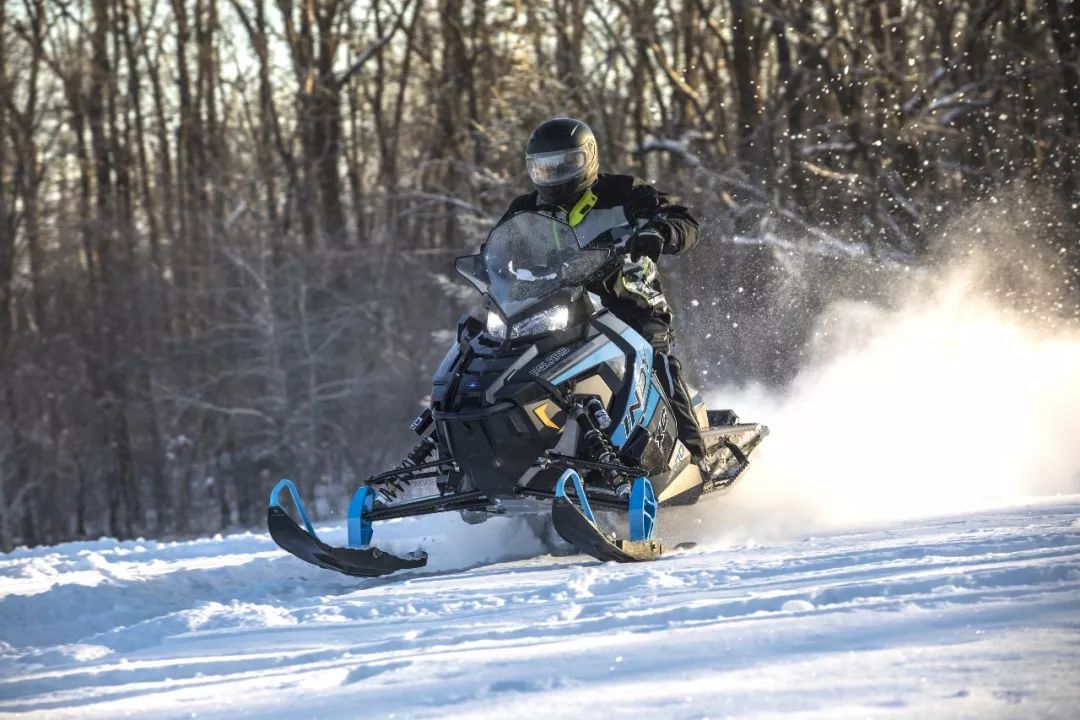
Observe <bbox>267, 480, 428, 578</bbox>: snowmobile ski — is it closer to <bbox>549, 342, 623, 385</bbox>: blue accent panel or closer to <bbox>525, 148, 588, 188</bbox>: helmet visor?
<bbox>549, 342, 623, 385</bbox>: blue accent panel

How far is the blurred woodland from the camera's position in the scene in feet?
51.1

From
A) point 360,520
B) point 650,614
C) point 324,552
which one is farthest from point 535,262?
point 650,614

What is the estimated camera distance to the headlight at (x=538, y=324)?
575 cm

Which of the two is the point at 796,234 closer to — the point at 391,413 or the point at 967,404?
the point at 967,404

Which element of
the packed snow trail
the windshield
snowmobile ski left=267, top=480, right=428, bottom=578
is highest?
the windshield

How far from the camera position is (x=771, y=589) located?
4293mm

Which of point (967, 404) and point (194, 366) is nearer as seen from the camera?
point (967, 404)

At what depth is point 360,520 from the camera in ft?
20.3

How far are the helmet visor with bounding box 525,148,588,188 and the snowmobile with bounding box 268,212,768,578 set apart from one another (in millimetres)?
374

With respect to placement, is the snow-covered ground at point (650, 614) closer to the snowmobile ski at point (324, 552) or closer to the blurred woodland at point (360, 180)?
the snowmobile ski at point (324, 552)

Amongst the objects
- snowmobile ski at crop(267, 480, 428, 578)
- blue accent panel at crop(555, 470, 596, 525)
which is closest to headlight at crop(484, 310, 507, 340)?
blue accent panel at crop(555, 470, 596, 525)

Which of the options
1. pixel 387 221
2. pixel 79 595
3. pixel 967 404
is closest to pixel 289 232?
pixel 387 221

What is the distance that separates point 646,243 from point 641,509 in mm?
1290

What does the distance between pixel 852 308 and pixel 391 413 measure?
10.1 m
